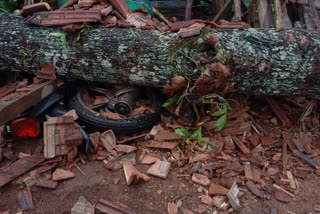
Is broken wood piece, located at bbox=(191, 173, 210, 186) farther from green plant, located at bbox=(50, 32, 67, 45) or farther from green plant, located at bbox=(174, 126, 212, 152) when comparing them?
green plant, located at bbox=(50, 32, 67, 45)

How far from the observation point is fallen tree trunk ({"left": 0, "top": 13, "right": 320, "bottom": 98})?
9.80 feet

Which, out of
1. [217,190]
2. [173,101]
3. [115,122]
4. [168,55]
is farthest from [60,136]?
[217,190]

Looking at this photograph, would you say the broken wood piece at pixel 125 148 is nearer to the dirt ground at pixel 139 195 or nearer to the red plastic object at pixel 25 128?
the dirt ground at pixel 139 195

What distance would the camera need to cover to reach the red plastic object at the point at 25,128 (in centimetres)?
318

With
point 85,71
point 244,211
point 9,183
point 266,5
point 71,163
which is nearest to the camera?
point 244,211

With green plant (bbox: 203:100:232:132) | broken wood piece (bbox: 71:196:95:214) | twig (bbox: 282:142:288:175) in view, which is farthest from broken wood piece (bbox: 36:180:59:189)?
twig (bbox: 282:142:288:175)

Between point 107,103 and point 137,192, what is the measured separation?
1387mm

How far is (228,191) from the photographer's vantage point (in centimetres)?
275

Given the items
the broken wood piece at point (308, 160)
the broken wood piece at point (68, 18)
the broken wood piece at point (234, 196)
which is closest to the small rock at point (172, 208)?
the broken wood piece at point (234, 196)

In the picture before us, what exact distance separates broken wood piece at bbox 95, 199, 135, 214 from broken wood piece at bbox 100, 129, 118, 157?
0.70 m

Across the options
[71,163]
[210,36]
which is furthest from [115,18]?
[71,163]

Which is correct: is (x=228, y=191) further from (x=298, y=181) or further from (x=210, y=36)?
(x=210, y=36)

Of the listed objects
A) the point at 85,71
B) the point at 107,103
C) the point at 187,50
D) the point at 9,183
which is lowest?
the point at 9,183

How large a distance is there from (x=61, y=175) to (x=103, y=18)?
1.96m
